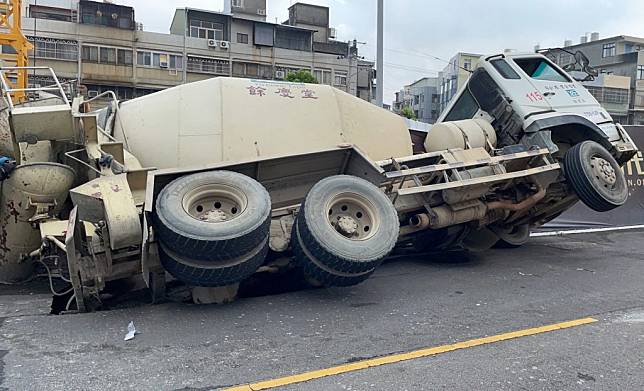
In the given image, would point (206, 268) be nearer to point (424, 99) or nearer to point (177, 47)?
point (177, 47)

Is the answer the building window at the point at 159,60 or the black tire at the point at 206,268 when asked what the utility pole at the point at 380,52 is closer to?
the black tire at the point at 206,268

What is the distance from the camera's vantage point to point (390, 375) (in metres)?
3.91

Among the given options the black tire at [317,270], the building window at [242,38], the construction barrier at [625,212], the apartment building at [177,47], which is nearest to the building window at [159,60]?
the apartment building at [177,47]

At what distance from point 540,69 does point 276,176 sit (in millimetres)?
4636

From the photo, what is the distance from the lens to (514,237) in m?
9.16

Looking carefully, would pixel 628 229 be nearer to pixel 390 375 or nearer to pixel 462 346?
pixel 462 346

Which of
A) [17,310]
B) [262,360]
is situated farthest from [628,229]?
[17,310]

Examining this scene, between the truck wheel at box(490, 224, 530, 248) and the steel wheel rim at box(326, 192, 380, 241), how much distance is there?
12.3 feet

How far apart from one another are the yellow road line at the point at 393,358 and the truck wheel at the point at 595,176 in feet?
8.83

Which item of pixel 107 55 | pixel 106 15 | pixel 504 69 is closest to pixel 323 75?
pixel 107 55

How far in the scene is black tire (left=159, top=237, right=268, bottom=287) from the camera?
4965 millimetres

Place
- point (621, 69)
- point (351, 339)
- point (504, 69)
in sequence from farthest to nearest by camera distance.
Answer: point (621, 69)
point (504, 69)
point (351, 339)

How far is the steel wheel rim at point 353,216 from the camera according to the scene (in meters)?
5.73

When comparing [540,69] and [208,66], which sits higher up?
[208,66]
